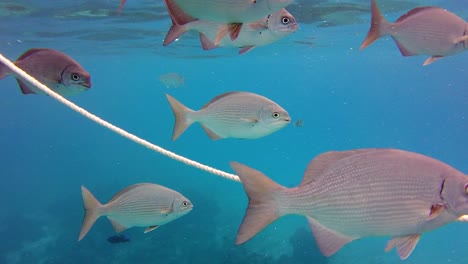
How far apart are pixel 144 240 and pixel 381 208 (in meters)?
10.6

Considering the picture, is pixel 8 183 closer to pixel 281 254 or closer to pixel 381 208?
pixel 281 254

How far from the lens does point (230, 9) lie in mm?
2242

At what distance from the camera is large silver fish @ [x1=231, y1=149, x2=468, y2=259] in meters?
2.28

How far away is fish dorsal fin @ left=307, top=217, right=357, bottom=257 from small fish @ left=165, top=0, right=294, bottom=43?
134cm

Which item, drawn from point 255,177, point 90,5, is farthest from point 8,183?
point 255,177

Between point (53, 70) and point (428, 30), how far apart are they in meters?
3.57

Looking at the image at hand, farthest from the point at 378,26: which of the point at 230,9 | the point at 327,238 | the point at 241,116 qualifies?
the point at 327,238

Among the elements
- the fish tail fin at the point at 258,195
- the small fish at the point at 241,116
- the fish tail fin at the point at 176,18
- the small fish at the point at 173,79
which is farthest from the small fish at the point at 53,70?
the small fish at the point at 173,79

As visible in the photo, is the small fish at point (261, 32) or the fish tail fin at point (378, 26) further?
the fish tail fin at point (378, 26)

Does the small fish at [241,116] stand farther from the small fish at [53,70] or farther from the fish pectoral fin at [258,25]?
the small fish at [53,70]

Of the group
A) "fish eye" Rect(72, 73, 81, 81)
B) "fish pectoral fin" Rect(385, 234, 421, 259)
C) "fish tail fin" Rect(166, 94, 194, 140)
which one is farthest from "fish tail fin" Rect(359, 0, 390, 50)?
"fish eye" Rect(72, 73, 81, 81)

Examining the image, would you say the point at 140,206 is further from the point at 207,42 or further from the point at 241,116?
the point at 207,42

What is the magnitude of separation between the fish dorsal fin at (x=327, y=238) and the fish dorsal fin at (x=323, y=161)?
0.29m

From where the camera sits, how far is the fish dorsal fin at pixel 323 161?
2.43 meters
